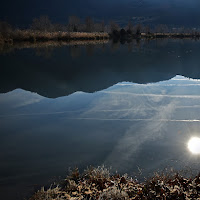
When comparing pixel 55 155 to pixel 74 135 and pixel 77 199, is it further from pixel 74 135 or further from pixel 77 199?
pixel 77 199

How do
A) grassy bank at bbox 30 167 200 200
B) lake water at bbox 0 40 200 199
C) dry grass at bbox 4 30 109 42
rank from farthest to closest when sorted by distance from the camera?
dry grass at bbox 4 30 109 42, lake water at bbox 0 40 200 199, grassy bank at bbox 30 167 200 200

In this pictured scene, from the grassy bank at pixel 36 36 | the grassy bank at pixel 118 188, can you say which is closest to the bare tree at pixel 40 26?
the grassy bank at pixel 36 36

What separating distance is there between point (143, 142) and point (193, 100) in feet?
11.6

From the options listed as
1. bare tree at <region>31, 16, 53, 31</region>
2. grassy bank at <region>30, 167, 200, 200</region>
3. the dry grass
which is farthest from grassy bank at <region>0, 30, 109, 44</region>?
grassy bank at <region>30, 167, 200, 200</region>

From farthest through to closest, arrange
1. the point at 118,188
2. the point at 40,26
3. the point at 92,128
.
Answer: the point at 40,26 < the point at 92,128 < the point at 118,188

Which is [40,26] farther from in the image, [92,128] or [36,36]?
[92,128]

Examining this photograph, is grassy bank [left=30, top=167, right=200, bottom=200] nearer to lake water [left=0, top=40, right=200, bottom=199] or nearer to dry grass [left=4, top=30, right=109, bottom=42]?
lake water [left=0, top=40, right=200, bottom=199]

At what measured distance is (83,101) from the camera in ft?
25.3

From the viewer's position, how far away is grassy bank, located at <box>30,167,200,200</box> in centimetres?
320

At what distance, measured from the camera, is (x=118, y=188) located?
131 inches

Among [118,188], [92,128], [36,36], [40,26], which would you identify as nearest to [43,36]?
[36,36]

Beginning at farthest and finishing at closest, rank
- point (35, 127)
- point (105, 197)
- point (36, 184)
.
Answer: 1. point (35, 127)
2. point (36, 184)
3. point (105, 197)

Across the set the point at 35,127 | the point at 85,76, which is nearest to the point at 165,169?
the point at 35,127

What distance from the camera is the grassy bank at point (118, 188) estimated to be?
3204mm
